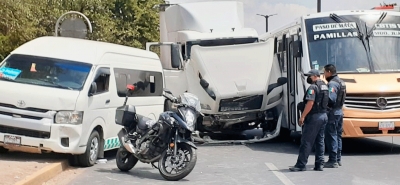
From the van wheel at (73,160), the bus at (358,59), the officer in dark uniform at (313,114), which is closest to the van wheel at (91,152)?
the van wheel at (73,160)

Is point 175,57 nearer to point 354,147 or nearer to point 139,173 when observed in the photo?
point 354,147

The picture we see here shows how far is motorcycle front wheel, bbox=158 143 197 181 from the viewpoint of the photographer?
10.2 m

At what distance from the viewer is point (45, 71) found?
39.2 feet

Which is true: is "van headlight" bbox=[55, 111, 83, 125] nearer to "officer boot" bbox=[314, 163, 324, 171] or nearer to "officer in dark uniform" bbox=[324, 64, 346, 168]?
"officer boot" bbox=[314, 163, 324, 171]

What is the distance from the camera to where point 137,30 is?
4650cm

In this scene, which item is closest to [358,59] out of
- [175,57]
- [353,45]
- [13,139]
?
[353,45]

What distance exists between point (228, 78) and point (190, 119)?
5.76m

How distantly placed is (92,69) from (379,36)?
666 centimetres

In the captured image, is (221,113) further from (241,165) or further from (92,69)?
(92,69)

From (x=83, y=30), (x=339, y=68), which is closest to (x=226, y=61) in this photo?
(x=339, y=68)

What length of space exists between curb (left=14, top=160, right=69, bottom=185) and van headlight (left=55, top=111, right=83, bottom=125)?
72 cm

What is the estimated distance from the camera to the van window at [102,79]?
12.1 m

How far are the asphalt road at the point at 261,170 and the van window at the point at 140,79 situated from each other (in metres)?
1.48

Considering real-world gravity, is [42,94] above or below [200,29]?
below
